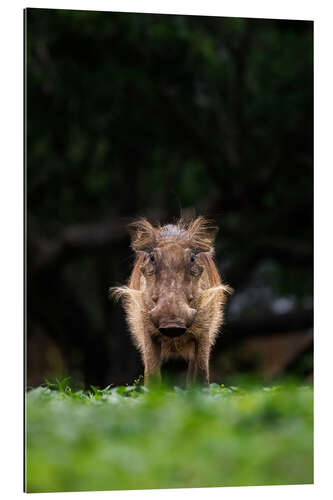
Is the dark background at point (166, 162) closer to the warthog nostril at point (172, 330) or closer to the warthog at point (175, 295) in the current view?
the warthog at point (175, 295)

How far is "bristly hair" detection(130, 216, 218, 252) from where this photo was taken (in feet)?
19.3

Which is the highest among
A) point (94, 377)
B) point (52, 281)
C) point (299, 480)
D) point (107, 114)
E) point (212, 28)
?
point (212, 28)

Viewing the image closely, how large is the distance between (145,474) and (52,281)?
717cm

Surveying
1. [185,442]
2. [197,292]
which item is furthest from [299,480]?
[197,292]

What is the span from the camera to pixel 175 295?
220 inches

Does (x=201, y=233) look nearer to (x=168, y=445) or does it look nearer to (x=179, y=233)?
(x=179, y=233)

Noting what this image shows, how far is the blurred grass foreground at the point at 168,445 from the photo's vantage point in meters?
4.76

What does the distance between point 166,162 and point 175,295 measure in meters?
5.32

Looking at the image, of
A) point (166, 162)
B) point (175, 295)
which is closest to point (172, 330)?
point (175, 295)

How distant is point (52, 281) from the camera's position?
1187cm

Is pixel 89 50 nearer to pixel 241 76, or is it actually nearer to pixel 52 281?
pixel 241 76

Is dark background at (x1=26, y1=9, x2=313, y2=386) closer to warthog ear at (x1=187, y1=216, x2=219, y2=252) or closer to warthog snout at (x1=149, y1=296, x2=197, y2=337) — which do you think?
warthog ear at (x1=187, y1=216, x2=219, y2=252)

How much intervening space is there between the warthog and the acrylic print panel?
0.04 feet
